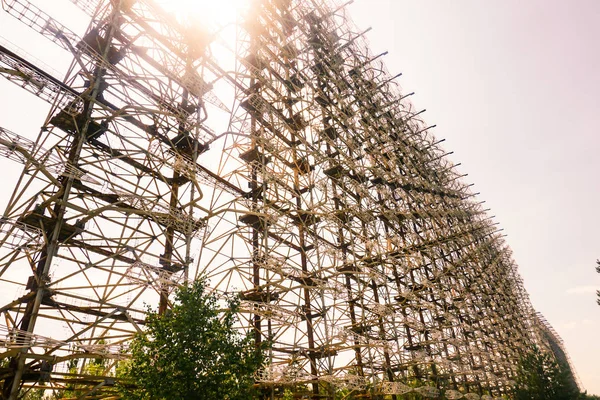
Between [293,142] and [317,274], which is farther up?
[293,142]

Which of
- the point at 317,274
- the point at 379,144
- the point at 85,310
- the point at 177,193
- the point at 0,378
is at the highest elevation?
the point at 379,144

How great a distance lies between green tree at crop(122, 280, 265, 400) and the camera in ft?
27.1

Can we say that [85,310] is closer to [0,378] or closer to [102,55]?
[0,378]

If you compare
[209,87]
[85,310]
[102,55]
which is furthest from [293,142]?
[85,310]

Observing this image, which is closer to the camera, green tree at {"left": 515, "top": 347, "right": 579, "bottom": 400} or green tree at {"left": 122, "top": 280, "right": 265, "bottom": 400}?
green tree at {"left": 122, "top": 280, "right": 265, "bottom": 400}

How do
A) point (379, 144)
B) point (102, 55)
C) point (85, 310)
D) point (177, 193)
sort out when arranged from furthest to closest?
1. point (379, 144)
2. point (177, 193)
3. point (102, 55)
4. point (85, 310)

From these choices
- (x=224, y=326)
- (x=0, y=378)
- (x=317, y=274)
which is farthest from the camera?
(x=317, y=274)

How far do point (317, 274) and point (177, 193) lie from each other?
22.0 feet

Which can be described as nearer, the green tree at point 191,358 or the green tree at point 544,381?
the green tree at point 191,358

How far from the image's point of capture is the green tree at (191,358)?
8273 mm

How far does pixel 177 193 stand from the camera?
15.4m

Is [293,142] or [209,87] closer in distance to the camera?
[209,87]

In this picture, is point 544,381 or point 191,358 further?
point 544,381

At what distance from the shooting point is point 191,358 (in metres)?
8.59
